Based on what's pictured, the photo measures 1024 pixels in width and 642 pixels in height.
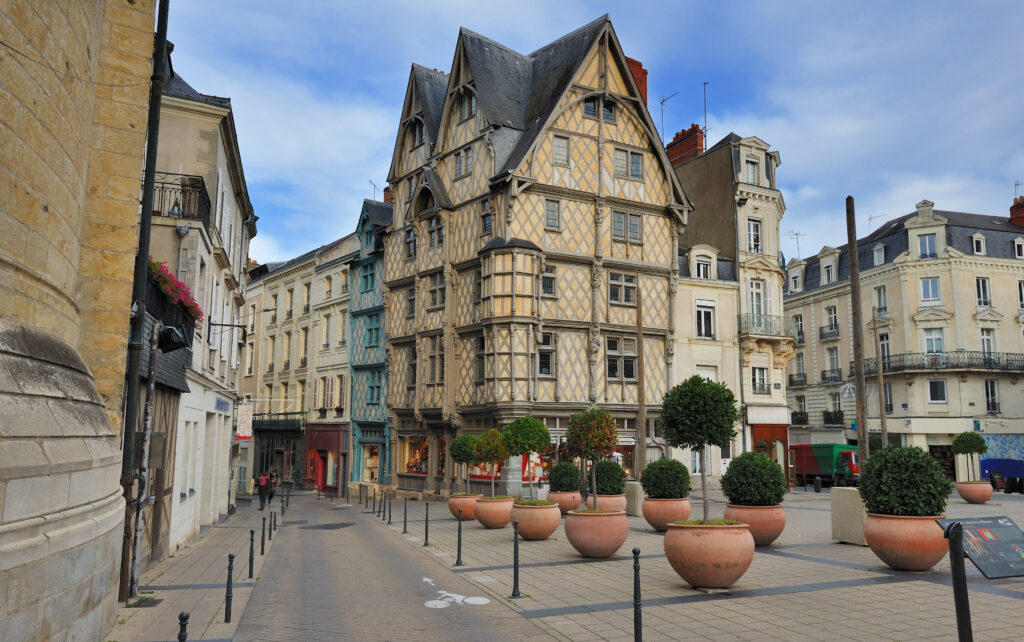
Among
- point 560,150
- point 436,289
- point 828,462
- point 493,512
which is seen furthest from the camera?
point 828,462

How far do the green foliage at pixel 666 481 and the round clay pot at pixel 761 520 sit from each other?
9.05 ft

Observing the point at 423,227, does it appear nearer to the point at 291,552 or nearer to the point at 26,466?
the point at 291,552

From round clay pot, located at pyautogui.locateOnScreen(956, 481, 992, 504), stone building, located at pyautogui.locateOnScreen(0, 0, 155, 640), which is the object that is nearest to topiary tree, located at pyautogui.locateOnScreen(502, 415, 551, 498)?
stone building, located at pyautogui.locateOnScreen(0, 0, 155, 640)

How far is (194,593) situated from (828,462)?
35054 mm

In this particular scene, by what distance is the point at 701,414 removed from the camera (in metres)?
12.6

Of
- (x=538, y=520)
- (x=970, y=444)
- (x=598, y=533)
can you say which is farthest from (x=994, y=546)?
(x=970, y=444)

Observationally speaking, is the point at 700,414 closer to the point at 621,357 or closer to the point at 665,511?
the point at 665,511

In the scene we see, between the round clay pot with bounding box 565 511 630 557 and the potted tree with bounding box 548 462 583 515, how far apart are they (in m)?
7.62

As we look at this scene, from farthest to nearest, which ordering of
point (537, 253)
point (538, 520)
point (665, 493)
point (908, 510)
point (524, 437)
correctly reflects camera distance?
point (537, 253), point (524, 437), point (665, 493), point (538, 520), point (908, 510)

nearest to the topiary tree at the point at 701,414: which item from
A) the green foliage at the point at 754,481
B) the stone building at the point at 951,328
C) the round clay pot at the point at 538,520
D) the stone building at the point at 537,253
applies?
the green foliage at the point at 754,481

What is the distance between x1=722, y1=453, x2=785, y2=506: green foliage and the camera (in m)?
14.1

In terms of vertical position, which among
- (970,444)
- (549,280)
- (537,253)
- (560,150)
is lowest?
(970,444)

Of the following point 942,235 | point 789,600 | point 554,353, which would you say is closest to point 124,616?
point 789,600

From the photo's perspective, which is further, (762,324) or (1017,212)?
(1017,212)
